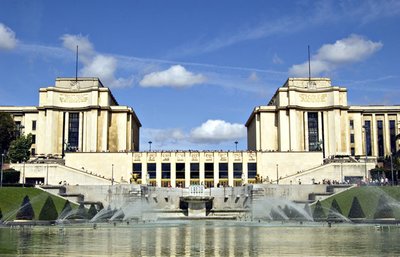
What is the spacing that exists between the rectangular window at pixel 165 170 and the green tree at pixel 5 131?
28.0 m

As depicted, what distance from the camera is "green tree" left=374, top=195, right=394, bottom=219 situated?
166 ft

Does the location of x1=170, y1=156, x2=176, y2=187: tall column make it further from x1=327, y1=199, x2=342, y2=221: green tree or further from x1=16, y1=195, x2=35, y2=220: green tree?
x1=16, y1=195, x2=35, y2=220: green tree

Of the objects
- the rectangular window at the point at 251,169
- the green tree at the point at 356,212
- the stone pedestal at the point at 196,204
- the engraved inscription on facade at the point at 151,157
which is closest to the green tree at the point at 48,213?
the stone pedestal at the point at 196,204

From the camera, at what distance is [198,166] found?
343ft

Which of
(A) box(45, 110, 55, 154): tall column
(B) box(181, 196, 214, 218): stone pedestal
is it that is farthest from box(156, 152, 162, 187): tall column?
(B) box(181, 196, 214, 218): stone pedestal

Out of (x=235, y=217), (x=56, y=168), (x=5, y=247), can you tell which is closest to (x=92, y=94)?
(x=56, y=168)

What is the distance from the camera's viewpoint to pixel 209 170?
105 meters

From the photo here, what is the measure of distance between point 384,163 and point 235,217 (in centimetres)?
4588

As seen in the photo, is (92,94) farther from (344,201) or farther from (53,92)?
(344,201)

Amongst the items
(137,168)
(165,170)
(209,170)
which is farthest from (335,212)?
(137,168)

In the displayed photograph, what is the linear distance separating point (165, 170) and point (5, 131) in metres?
29.5

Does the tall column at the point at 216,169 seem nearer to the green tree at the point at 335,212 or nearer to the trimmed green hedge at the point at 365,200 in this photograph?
the trimmed green hedge at the point at 365,200

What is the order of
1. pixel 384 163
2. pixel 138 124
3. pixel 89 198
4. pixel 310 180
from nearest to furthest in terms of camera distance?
1. pixel 89 198
2. pixel 310 180
3. pixel 384 163
4. pixel 138 124

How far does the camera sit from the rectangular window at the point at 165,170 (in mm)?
103938
